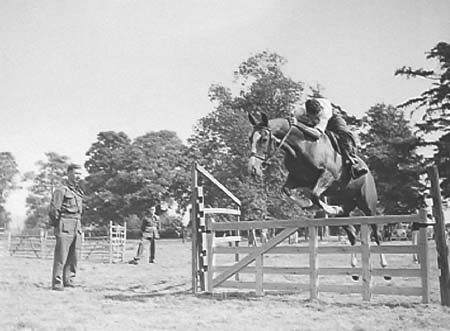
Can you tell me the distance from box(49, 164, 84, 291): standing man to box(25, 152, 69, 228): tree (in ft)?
191

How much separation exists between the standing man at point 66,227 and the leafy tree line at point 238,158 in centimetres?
647

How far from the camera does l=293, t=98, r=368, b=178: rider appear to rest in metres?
7.44

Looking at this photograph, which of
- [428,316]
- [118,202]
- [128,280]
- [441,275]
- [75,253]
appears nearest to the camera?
[428,316]

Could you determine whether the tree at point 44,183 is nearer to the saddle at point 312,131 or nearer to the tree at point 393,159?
the tree at point 393,159

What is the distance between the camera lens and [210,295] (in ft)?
27.8

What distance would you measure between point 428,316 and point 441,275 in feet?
3.65

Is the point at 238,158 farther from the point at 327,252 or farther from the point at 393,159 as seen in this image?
the point at 327,252

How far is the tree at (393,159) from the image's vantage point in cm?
3869

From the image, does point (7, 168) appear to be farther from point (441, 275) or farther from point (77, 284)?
point (441, 275)

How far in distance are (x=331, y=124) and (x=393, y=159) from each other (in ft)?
132

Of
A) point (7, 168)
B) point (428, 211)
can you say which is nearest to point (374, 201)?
point (428, 211)

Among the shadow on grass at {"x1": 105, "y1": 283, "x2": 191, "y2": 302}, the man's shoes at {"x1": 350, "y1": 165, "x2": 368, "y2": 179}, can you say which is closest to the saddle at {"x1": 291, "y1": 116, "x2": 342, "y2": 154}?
the man's shoes at {"x1": 350, "y1": 165, "x2": 368, "y2": 179}

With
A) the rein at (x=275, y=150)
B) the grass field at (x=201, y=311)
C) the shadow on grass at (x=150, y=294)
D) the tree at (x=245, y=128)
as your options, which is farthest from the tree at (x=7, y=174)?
the rein at (x=275, y=150)

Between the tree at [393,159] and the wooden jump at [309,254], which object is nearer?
the wooden jump at [309,254]
